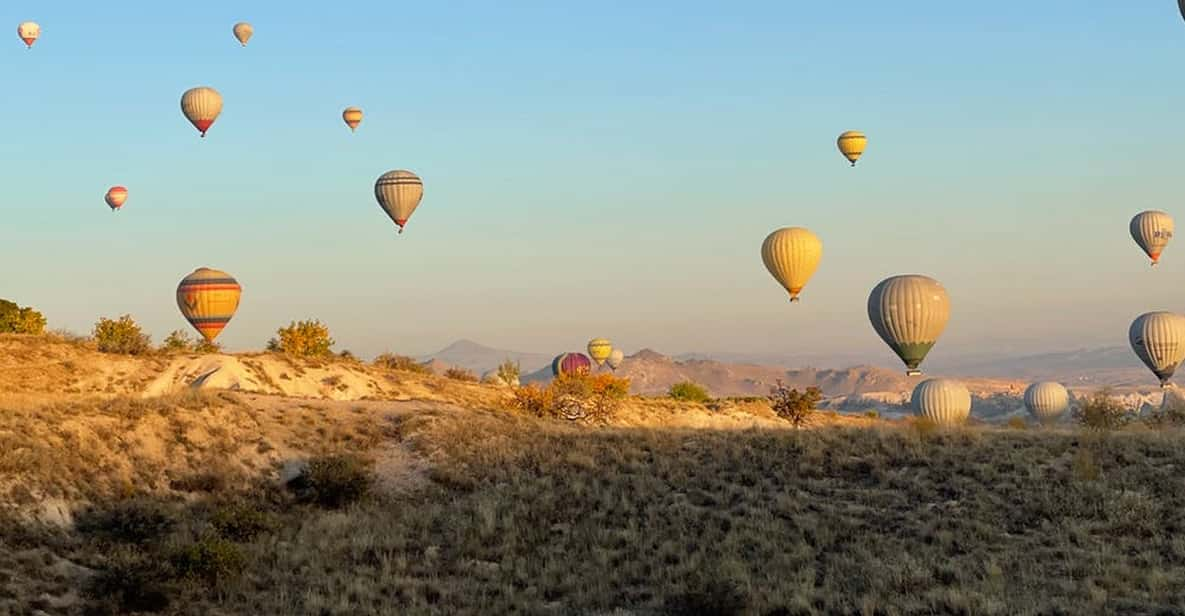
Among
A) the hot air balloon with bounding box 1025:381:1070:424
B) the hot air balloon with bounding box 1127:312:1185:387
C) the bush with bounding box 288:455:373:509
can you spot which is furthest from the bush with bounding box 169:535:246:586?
the hot air balloon with bounding box 1025:381:1070:424

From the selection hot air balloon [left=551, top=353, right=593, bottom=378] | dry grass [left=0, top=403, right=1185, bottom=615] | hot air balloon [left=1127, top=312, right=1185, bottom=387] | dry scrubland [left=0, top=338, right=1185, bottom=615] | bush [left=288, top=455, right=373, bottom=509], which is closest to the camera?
dry grass [left=0, top=403, right=1185, bottom=615]

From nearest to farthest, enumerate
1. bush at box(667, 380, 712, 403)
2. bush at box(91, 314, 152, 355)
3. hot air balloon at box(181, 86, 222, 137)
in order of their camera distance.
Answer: bush at box(91, 314, 152, 355) → hot air balloon at box(181, 86, 222, 137) → bush at box(667, 380, 712, 403)

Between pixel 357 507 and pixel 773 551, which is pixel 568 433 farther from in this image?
pixel 773 551

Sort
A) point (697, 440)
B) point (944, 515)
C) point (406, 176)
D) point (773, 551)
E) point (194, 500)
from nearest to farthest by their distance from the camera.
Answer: point (773, 551)
point (944, 515)
point (194, 500)
point (697, 440)
point (406, 176)

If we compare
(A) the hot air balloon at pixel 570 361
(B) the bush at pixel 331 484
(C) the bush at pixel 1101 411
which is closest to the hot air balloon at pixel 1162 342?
(C) the bush at pixel 1101 411

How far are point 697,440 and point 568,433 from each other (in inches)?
169

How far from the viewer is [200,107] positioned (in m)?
74.2

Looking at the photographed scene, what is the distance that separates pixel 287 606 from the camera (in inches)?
874

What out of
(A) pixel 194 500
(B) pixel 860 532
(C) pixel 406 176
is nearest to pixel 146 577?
(A) pixel 194 500

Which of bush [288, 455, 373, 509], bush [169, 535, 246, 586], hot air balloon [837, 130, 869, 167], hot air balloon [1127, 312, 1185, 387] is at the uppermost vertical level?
hot air balloon [837, 130, 869, 167]

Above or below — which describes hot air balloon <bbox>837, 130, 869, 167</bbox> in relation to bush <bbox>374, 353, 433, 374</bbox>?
above

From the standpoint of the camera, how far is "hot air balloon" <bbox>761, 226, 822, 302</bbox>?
245ft

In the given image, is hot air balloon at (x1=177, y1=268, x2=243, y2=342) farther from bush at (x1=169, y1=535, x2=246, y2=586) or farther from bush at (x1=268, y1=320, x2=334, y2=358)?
bush at (x1=169, y1=535, x2=246, y2=586)

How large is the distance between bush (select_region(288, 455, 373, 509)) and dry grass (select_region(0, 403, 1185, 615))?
50cm
